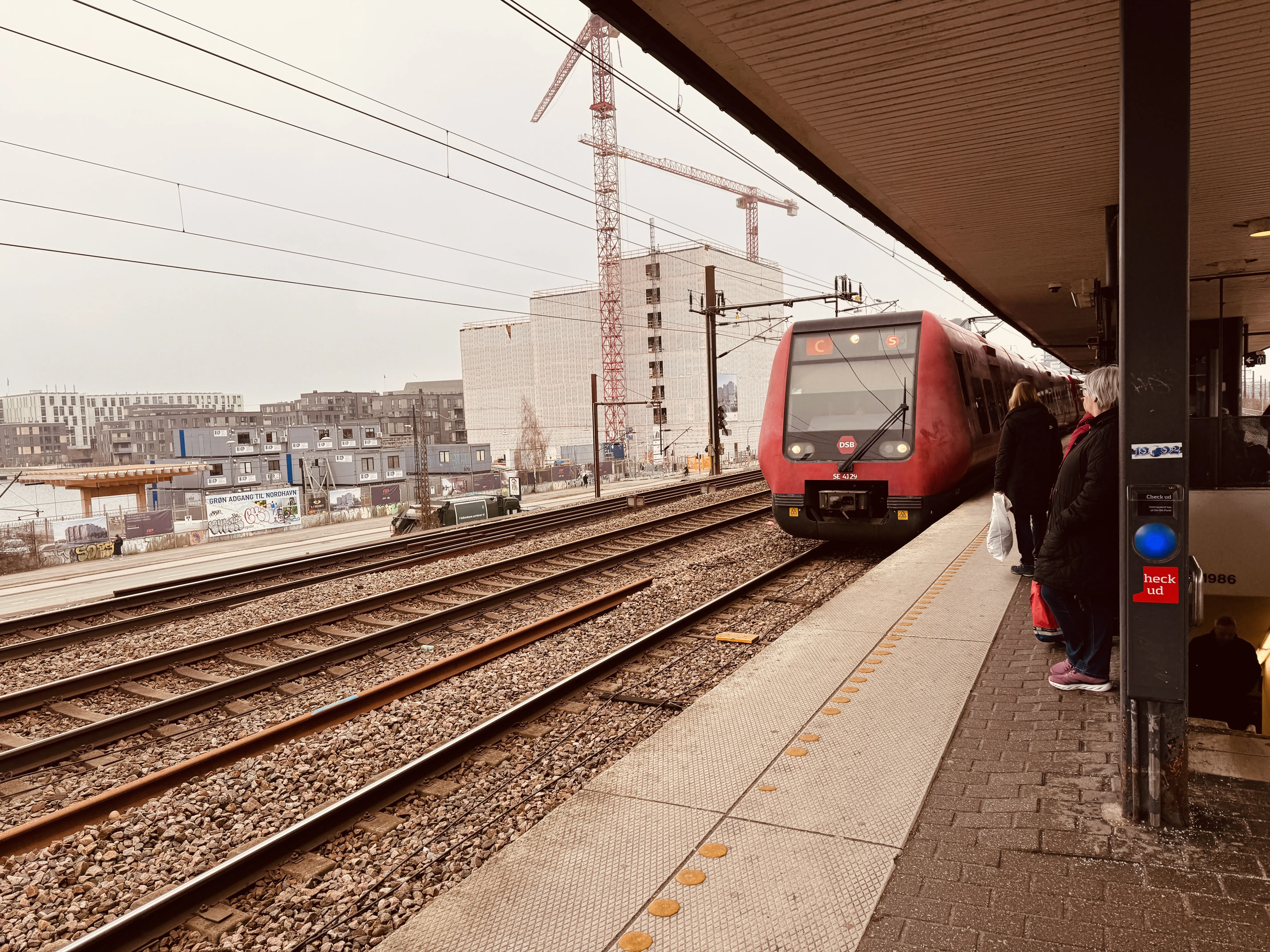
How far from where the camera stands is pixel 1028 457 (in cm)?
601

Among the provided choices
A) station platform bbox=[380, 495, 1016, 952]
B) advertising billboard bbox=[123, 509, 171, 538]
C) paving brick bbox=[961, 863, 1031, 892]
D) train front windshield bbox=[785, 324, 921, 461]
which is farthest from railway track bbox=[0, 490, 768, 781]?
advertising billboard bbox=[123, 509, 171, 538]

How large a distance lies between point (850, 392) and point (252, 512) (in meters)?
23.8

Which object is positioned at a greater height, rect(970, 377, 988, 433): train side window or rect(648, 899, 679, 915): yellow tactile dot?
rect(970, 377, 988, 433): train side window

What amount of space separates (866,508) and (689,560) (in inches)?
120

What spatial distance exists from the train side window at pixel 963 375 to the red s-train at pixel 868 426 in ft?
0.10

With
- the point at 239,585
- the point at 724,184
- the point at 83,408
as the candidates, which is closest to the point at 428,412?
the point at 724,184

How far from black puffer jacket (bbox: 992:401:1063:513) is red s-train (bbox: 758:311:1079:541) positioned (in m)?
2.98

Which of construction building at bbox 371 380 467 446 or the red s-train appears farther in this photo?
construction building at bbox 371 380 467 446

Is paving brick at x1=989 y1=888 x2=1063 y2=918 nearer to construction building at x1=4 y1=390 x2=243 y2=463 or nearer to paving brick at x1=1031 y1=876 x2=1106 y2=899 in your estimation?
paving brick at x1=1031 y1=876 x2=1106 y2=899

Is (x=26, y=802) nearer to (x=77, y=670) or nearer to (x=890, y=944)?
(x=77, y=670)

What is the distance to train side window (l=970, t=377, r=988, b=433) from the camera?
10594 millimetres

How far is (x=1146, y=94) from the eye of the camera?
2.68 metres

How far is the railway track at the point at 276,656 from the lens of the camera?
5879 millimetres

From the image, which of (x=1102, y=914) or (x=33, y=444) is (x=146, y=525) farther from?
(x=33, y=444)
